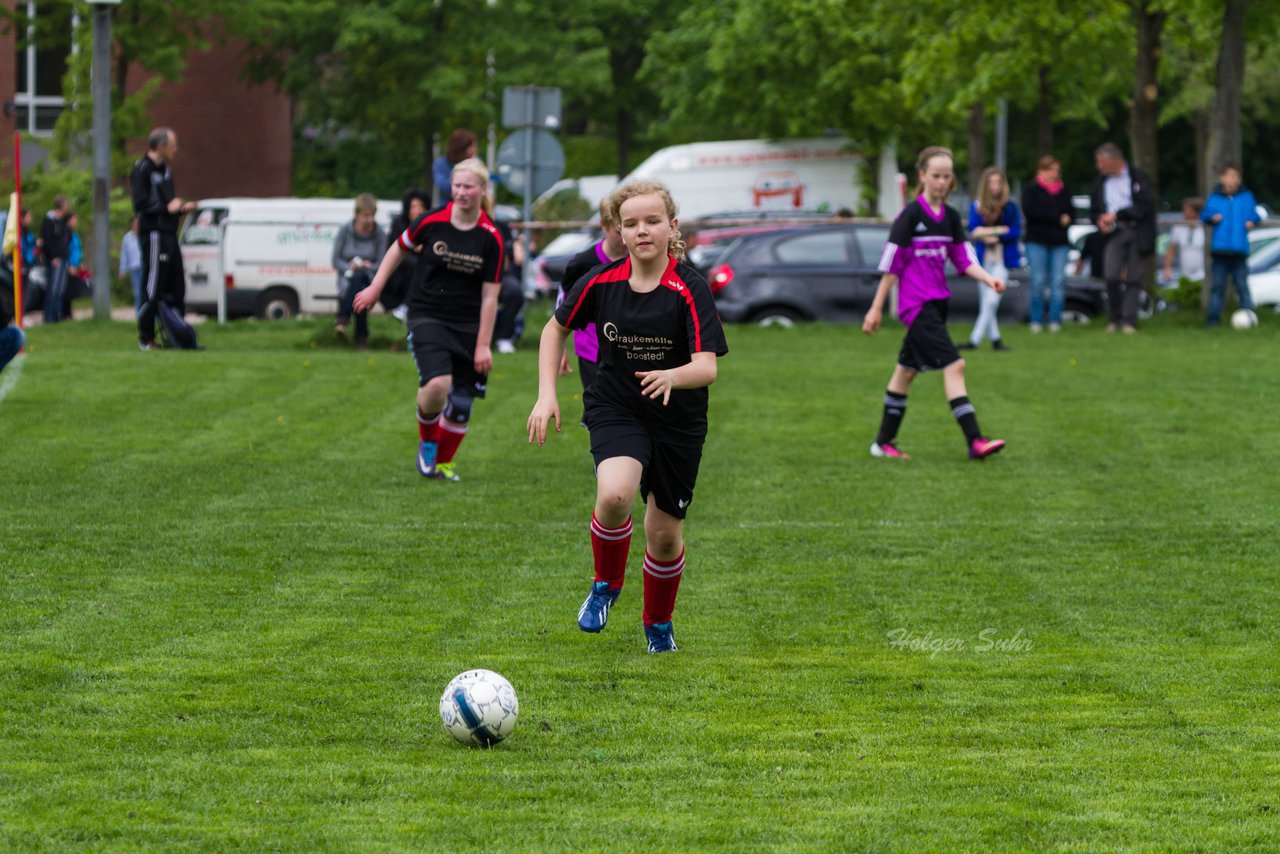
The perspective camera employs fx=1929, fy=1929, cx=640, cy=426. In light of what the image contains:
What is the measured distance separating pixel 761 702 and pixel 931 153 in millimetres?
6737

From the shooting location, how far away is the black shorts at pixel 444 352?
11336 millimetres

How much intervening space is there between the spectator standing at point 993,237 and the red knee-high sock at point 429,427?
930 cm

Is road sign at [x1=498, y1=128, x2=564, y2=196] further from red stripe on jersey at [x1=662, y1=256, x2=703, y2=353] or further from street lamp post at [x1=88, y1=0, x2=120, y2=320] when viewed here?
red stripe on jersey at [x1=662, y1=256, x2=703, y2=353]

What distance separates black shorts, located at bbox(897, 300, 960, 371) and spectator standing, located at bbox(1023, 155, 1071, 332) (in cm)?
957

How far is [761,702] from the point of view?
20.6 ft

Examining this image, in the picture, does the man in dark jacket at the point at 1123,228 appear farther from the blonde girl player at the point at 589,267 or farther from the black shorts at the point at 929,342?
the blonde girl player at the point at 589,267

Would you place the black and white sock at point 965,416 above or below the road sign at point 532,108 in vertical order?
below

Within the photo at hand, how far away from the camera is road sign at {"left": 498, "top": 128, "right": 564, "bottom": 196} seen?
23.6m

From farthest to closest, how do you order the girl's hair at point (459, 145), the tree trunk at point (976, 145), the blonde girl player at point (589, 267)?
the tree trunk at point (976, 145) → the girl's hair at point (459, 145) → the blonde girl player at point (589, 267)

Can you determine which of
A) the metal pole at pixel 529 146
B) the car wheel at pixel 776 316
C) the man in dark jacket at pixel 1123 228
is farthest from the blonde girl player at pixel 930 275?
the metal pole at pixel 529 146

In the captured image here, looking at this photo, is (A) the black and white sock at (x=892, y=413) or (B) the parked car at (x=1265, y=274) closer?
(A) the black and white sock at (x=892, y=413)

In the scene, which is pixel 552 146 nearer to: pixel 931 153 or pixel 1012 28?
pixel 1012 28

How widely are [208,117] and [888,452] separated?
105 feet

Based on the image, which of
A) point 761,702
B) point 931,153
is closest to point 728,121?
point 931,153
